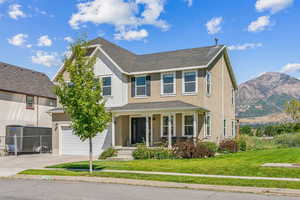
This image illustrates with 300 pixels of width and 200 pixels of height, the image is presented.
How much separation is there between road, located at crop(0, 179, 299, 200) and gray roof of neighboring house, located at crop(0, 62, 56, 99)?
20.6m

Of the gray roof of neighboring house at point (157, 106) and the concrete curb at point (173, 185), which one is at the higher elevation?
the gray roof of neighboring house at point (157, 106)

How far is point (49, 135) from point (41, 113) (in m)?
4.65

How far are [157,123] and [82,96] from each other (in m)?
10.8

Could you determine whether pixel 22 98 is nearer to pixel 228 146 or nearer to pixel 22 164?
pixel 22 164

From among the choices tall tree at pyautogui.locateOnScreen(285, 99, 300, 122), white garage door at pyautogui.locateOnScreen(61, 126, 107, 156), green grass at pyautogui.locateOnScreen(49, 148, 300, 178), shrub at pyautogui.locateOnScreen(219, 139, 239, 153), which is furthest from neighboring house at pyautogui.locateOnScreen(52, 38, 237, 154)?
tall tree at pyautogui.locateOnScreen(285, 99, 300, 122)

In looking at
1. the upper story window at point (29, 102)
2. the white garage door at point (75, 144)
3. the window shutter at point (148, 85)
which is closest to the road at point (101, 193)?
the white garage door at point (75, 144)

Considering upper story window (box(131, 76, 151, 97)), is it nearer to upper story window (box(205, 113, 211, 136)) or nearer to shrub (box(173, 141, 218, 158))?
upper story window (box(205, 113, 211, 136))

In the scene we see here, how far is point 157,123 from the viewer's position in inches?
956

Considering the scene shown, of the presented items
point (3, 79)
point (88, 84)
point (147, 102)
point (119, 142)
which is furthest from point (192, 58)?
point (3, 79)

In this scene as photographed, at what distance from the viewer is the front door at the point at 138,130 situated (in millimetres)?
25156

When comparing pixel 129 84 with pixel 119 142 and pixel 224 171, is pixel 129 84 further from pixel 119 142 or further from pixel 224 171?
pixel 224 171

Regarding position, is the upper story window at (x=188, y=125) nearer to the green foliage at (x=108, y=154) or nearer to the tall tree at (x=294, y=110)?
the green foliage at (x=108, y=154)

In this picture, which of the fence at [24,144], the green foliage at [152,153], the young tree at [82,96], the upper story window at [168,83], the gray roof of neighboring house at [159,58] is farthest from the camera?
the fence at [24,144]

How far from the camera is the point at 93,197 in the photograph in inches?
387
